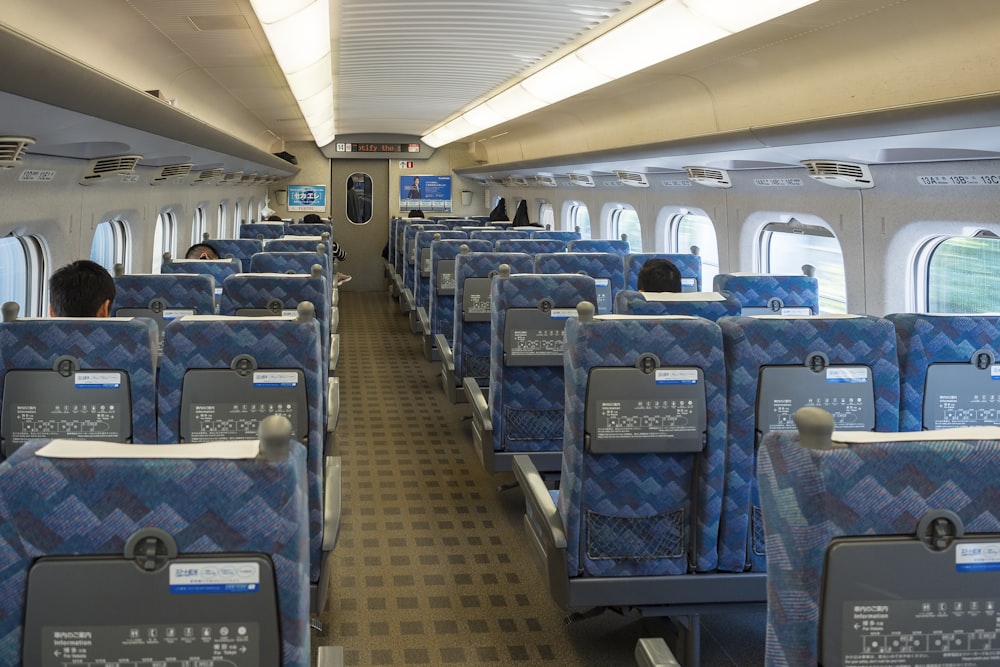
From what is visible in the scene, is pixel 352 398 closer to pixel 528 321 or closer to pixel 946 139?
pixel 528 321

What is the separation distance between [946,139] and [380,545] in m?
3.61

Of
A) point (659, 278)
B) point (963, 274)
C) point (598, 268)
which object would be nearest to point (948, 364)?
point (659, 278)

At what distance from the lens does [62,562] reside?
5.22 ft

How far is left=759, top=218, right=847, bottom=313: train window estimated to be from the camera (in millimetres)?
7719

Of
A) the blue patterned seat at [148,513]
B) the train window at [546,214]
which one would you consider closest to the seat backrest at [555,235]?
the train window at [546,214]

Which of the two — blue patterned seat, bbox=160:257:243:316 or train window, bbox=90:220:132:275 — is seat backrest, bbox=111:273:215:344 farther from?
train window, bbox=90:220:132:275

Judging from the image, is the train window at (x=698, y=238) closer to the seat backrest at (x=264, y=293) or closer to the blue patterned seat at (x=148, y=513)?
the seat backrest at (x=264, y=293)

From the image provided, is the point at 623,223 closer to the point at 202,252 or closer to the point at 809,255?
the point at 809,255

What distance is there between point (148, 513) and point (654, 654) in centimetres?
134

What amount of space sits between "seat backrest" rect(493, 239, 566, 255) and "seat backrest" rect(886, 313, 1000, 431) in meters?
6.10

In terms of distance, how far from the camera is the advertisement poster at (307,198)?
23875 mm

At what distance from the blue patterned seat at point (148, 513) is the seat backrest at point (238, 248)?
29.1ft

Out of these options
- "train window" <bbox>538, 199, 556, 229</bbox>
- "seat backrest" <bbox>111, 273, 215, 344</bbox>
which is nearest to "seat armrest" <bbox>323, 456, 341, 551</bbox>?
"seat backrest" <bbox>111, 273, 215, 344</bbox>

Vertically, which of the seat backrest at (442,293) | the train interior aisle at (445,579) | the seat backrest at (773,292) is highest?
the seat backrest at (773,292)
